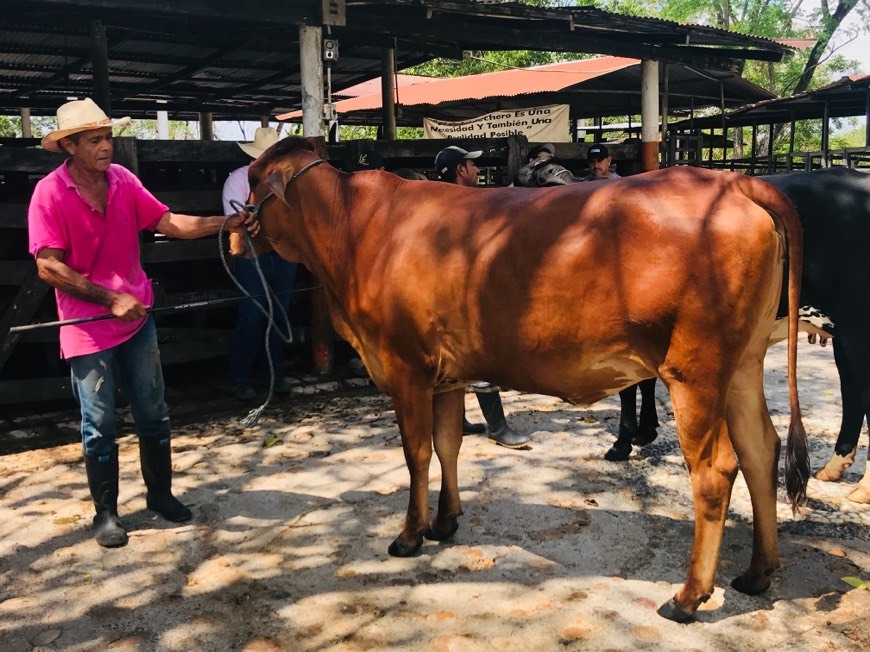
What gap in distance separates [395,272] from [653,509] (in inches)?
81.2

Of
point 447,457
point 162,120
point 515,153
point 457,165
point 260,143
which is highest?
point 162,120

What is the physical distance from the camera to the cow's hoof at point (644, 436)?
570 centimetres

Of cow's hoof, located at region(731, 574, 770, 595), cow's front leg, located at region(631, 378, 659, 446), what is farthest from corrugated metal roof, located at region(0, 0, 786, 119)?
cow's hoof, located at region(731, 574, 770, 595)

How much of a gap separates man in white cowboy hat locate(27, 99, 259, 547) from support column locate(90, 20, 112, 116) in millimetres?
4447

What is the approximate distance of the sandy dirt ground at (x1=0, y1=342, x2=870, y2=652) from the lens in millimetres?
3438

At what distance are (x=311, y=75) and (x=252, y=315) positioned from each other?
2.29m

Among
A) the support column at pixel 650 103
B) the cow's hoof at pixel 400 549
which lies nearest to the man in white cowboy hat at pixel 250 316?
the cow's hoof at pixel 400 549

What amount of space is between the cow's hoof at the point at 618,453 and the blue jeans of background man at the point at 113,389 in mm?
2858

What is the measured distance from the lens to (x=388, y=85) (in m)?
10.8

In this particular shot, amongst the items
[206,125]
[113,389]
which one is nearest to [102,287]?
[113,389]

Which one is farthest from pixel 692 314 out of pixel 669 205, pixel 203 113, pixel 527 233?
pixel 203 113

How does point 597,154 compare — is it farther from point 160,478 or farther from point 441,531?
point 160,478

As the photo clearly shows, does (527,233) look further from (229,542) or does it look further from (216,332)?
(216,332)

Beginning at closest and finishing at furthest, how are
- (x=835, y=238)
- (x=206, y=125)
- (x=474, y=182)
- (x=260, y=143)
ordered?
1. (x=835, y=238)
2. (x=474, y=182)
3. (x=260, y=143)
4. (x=206, y=125)
